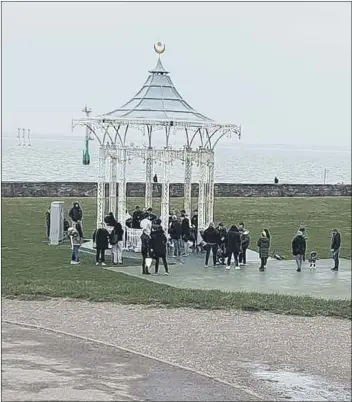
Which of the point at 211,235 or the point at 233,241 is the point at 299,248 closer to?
the point at 233,241

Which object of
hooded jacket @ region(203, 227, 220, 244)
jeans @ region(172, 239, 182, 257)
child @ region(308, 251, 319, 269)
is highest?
hooded jacket @ region(203, 227, 220, 244)

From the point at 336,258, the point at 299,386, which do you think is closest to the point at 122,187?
the point at 336,258

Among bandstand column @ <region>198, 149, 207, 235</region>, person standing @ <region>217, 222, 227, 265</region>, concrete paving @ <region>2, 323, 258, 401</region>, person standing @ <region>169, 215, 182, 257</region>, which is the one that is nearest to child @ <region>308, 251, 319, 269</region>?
person standing @ <region>217, 222, 227, 265</region>

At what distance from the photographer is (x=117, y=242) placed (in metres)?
21.3

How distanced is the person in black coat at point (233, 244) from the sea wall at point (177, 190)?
21.3 meters

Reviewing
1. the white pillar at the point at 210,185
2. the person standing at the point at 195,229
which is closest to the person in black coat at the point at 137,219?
the person standing at the point at 195,229

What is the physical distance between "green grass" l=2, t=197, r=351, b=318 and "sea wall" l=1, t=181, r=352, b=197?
5.93 m

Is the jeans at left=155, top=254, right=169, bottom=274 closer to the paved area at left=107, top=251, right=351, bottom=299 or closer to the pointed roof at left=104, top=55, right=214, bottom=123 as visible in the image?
the paved area at left=107, top=251, right=351, bottom=299

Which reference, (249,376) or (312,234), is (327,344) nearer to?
(249,376)

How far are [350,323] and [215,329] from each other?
2.54m

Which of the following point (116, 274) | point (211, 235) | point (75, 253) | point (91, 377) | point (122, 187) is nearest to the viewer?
point (91, 377)

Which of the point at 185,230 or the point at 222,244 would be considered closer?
the point at 222,244

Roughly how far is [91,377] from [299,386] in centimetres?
266

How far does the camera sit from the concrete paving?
379 inches
